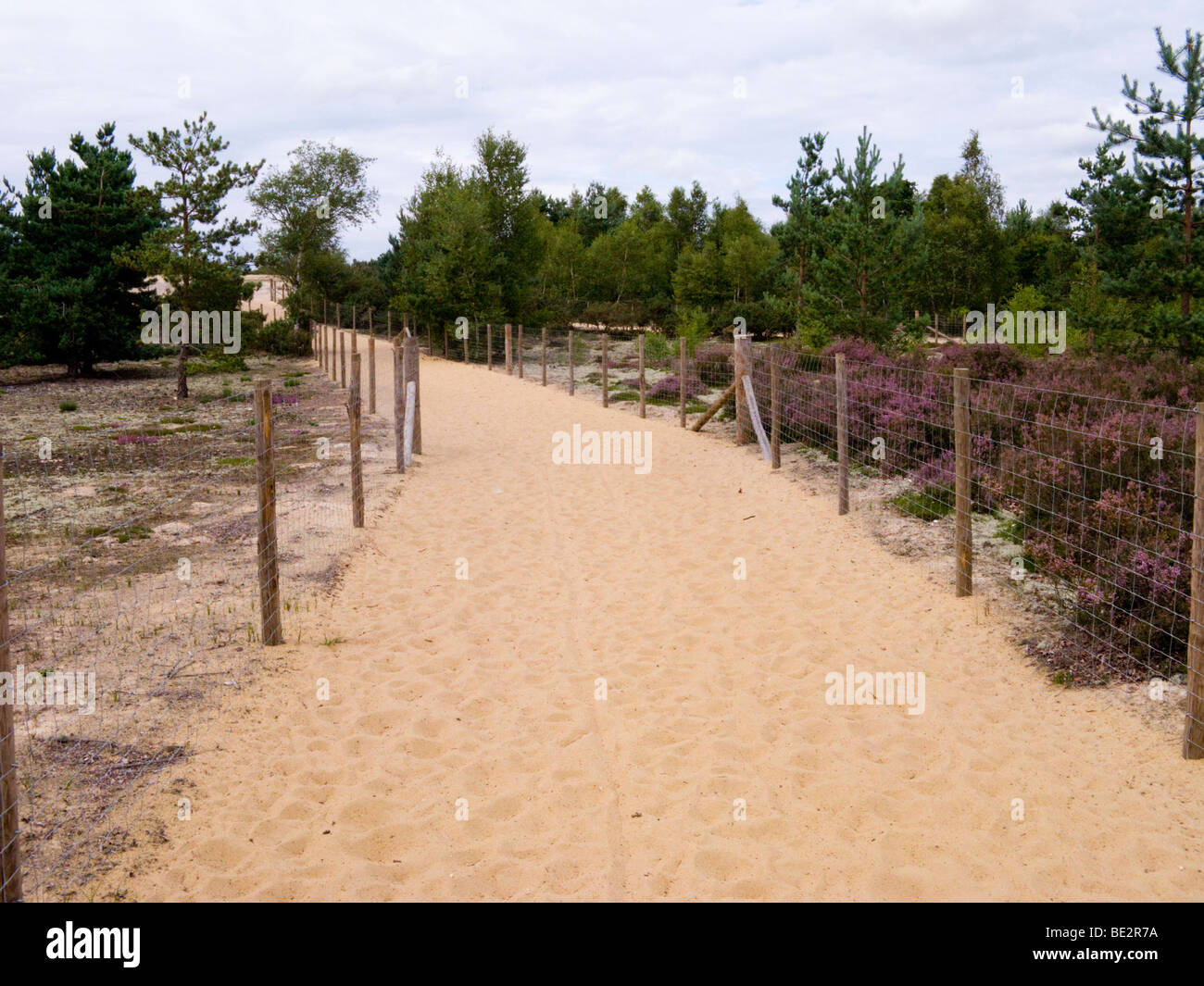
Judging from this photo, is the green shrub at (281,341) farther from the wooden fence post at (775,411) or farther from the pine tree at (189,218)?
the wooden fence post at (775,411)

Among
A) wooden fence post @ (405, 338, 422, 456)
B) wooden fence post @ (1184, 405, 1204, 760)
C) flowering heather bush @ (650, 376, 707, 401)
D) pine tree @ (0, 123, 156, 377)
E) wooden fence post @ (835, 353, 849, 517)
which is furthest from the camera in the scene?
pine tree @ (0, 123, 156, 377)

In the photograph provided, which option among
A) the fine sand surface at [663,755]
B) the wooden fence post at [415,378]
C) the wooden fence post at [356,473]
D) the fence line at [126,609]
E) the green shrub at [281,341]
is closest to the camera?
the fine sand surface at [663,755]

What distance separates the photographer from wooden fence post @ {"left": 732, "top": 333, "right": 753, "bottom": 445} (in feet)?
50.2

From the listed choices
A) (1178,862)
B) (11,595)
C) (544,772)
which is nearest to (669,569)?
(544,772)

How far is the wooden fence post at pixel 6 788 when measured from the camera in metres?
3.35

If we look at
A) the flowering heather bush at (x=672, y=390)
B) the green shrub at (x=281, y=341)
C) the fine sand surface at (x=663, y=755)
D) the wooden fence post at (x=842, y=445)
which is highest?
the green shrub at (x=281, y=341)

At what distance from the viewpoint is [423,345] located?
41.7 meters

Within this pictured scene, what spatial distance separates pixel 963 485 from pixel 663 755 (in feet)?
13.4

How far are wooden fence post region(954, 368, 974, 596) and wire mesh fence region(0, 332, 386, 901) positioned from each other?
554 cm

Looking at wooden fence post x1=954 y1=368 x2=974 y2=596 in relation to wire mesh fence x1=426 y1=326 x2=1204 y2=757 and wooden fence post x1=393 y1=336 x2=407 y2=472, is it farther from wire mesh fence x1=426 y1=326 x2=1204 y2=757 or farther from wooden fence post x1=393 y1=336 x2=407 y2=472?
wooden fence post x1=393 y1=336 x2=407 y2=472

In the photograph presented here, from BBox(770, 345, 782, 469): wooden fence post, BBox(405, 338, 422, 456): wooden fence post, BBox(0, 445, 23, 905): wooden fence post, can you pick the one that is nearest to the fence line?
BBox(0, 445, 23, 905): wooden fence post

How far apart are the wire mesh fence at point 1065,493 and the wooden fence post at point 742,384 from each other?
0.05 metres

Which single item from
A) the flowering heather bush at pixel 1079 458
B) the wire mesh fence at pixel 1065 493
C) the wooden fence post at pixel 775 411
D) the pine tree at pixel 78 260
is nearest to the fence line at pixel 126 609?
the flowering heather bush at pixel 1079 458

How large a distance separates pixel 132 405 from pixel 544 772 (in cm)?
2229
